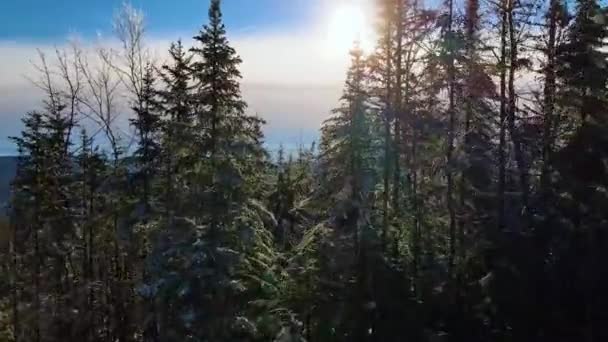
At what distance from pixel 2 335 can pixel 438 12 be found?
26.6 metres

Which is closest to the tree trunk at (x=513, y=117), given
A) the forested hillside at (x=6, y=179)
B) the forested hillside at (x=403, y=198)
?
the forested hillside at (x=403, y=198)

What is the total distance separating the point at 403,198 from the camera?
21.6 metres

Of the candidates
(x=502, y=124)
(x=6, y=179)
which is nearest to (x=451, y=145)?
(x=502, y=124)

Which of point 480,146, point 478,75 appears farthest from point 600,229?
point 478,75

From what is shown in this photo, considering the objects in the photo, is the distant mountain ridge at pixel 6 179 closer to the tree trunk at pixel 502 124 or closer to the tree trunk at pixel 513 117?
the tree trunk at pixel 502 124

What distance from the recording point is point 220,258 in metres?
16.2

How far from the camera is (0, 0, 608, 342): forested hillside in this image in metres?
16.5

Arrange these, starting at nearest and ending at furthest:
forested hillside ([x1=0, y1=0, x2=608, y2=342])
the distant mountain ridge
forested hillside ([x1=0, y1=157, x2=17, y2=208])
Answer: forested hillside ([x1=0, y1=0, x2=608, y2=342]) → the distant mountain ridge → forested hillside ([x1=0, y1=157, x2=17, y2=208])

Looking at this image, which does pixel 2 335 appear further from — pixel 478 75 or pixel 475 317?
pixel 478 75

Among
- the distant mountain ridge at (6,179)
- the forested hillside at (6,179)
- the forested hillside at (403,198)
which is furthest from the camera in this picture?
the forested hillside at (6,179)

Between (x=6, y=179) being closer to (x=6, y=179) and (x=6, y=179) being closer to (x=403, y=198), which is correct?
(x=6, y=179)

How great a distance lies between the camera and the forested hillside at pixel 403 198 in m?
16.5

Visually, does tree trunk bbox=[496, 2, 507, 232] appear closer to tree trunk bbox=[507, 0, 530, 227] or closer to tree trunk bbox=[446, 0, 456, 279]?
tree trunk bbox=[507, 0, 530, 227]

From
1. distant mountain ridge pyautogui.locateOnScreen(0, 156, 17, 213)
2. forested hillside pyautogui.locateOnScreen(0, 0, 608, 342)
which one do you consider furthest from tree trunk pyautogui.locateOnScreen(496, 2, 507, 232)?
distant mountain ridge pyautogui.locateOnScreen(0, 156, 17, 213)
